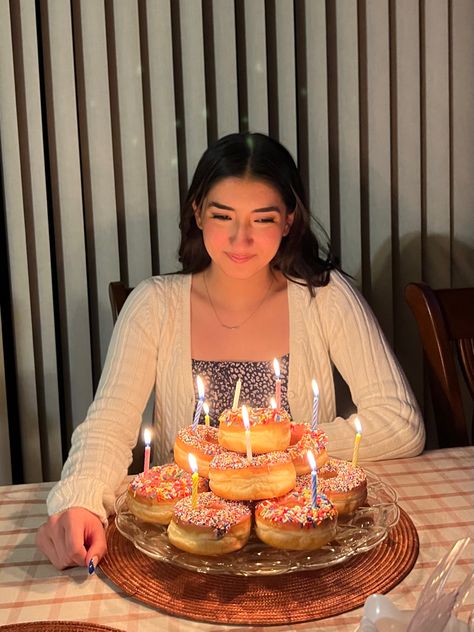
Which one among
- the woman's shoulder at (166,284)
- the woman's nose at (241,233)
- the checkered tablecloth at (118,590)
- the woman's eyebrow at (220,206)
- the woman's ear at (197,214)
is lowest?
the checkered tablecloth at (118,590)

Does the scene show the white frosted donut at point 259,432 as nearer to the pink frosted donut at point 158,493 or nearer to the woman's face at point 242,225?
the pink frosted donut at point 158,493

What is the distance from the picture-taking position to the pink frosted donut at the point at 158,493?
1.31 m

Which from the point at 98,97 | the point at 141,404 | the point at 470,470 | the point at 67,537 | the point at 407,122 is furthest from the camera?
the point at 407,122

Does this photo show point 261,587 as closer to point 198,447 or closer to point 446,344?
point 198,447

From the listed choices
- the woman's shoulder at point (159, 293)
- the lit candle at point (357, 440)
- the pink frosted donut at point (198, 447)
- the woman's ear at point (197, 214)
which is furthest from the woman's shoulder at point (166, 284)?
the lit candle at point (357, 440)

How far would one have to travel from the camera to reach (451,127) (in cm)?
262

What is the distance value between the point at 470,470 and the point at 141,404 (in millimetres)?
773

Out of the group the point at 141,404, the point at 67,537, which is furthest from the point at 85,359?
the point at 67,537

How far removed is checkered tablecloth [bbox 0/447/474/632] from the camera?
1159mm

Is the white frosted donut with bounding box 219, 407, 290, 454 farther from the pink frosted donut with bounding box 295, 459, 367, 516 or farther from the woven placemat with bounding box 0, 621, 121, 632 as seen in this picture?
the woven placemat with bounding box 0, 621, 121, 632

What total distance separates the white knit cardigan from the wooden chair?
0.13 meters

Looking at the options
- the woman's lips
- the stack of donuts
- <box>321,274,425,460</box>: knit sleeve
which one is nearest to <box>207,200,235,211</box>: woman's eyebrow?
the woman's lips

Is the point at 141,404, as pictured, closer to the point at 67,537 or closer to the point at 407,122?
the point at 67,537

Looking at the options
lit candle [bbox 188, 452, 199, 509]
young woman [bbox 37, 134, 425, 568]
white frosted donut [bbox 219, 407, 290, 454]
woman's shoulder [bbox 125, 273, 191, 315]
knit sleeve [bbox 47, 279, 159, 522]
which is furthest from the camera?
woman's shoulder [bbox 125, 273, 191, 315]
